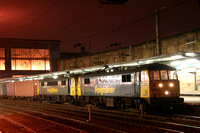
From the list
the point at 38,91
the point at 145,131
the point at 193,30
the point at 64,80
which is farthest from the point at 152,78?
the point at 38,91

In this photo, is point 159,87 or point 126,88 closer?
point 159,87

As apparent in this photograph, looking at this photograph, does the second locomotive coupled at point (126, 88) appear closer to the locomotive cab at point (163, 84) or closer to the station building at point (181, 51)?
the locomotive cab at point (163, 84)

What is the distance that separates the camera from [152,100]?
17.8m

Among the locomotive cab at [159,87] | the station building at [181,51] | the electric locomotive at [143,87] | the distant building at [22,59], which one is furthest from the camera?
the distant building at [22,59]

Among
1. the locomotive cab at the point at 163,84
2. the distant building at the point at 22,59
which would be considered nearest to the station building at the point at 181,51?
the locomotive cab at the point at 163,84

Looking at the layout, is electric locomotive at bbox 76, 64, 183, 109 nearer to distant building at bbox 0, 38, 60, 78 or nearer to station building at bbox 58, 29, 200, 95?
station building at bbox 58, 29, 200, 95

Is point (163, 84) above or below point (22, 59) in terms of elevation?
below

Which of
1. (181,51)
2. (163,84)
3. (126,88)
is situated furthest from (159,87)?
(181,51)

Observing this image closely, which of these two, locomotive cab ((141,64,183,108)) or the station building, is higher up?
the station building

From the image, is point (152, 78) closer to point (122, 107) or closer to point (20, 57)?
point (122, 107)

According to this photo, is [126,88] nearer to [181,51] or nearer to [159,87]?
[159,87]

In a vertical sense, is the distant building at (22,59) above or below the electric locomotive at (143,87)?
above

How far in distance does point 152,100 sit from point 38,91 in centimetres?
2452

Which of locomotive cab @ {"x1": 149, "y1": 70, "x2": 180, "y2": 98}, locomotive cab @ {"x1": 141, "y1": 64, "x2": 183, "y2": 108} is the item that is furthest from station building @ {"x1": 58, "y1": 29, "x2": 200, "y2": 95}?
locomotive cab @ {"x1": 149, "y1": 70, "x2": 180, "y2": 98}
